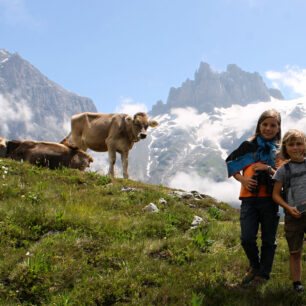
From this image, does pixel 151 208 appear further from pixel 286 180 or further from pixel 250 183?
pixel 286 180

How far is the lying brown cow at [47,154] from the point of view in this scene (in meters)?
11.5

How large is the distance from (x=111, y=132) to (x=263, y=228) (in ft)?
38.3

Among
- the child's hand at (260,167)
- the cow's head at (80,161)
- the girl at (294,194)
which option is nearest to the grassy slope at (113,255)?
the girl at (294,194)

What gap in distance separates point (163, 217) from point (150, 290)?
308 centimetres

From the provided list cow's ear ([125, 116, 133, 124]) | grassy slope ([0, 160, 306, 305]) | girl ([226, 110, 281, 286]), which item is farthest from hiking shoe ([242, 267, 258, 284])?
cow's ear ([125, 116, 133, 124])

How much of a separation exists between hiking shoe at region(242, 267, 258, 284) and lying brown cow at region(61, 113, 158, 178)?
397 inches

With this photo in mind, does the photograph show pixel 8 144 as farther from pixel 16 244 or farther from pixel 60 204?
pixel 16 244

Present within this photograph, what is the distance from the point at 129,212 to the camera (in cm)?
762

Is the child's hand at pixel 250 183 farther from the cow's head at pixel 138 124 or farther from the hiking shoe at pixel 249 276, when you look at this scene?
the cow's head at pixel 138 124

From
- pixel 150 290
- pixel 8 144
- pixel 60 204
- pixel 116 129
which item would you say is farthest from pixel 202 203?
pixel 8 144

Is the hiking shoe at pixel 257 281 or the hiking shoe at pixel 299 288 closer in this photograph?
the hiking shoe at pixel 299 288

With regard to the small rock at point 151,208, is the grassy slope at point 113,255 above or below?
below

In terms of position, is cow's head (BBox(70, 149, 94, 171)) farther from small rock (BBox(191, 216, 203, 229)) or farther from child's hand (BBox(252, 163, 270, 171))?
child's hand (BBox(252, 163, 270, 171))

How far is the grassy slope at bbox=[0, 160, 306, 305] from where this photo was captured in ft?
13.2
